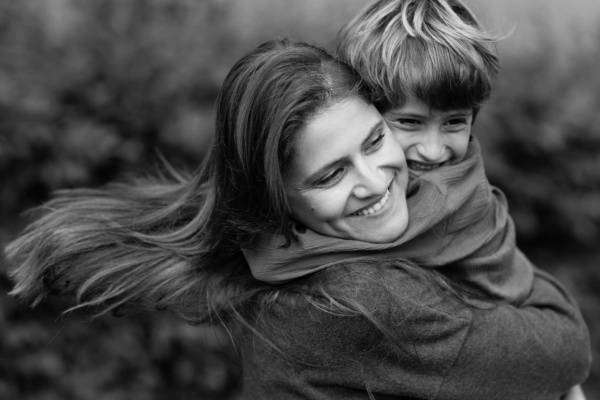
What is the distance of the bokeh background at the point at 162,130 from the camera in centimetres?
354

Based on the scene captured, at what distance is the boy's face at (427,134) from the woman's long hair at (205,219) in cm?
15

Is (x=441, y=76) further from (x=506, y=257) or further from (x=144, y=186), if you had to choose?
(x=144, y=186)

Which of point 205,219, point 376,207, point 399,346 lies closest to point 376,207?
point 376,207

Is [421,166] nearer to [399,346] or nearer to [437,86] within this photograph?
[437,86]

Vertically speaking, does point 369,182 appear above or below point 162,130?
above

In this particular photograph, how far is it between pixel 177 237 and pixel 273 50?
0.68 metres

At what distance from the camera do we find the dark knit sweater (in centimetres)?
203

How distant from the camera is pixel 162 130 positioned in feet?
11.9

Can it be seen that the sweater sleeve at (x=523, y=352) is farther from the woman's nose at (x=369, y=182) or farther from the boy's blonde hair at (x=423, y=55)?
the boy's blonde hair at (x=423, y=55)

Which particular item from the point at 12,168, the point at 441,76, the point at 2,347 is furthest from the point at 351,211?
the point at 2,347

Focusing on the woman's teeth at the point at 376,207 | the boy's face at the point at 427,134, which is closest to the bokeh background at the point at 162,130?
the boy's face at the point at 427,134

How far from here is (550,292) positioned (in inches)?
98.5

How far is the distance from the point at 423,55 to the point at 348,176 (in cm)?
45

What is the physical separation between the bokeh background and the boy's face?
124 centimetres
